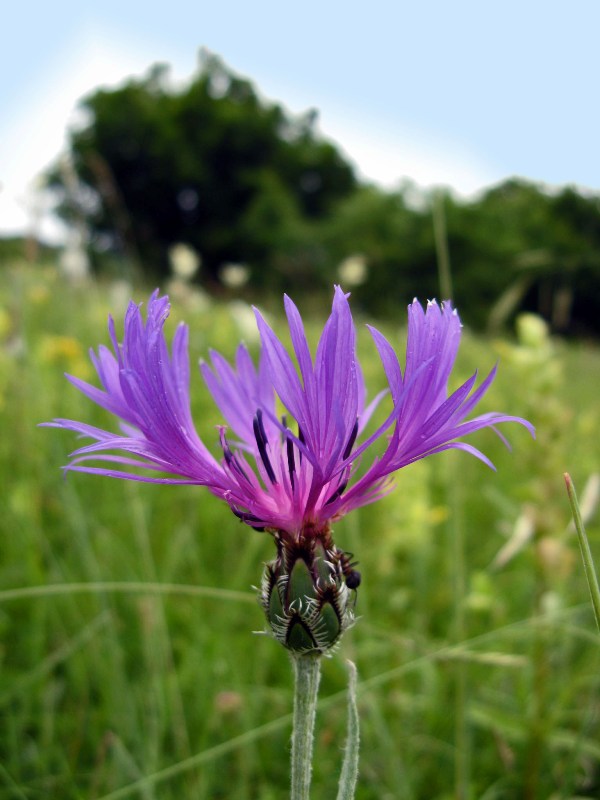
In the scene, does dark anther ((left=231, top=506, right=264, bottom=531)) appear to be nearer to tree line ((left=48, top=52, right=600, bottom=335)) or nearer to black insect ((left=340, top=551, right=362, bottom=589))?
black insect ((left=340, top=551, right=362, bottom=589))

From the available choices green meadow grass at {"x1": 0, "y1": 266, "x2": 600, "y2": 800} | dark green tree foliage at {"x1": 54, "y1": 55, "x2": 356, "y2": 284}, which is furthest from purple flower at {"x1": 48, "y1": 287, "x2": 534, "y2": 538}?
dark green tree foliage at {"x1": 54, "y1": 55, "x2": 356, "y2": 284}

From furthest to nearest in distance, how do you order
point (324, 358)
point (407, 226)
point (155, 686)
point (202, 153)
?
point (202, 153) → point (407, 226) → point (155, 686) → point (324, 358)

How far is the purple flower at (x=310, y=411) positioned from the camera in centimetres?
57

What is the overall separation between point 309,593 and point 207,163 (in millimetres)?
28584

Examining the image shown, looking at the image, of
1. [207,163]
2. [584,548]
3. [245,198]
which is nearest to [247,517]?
[584,548]

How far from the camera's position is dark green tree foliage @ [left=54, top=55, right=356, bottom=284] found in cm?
2570

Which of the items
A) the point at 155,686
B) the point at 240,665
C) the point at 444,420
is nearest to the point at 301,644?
the point at 444,420

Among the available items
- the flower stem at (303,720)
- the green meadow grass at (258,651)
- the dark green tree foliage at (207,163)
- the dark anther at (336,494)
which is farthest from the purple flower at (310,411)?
the dark green tree foliage at (207,163)

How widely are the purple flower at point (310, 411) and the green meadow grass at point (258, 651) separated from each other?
33cm

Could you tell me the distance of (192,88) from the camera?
28109 mm

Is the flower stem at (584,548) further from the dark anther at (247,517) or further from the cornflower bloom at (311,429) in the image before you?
the dark anther at (247,517)

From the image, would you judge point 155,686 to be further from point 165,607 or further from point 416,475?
point 416,475

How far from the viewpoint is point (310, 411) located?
1.95ft

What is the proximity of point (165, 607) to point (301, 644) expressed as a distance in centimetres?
131
